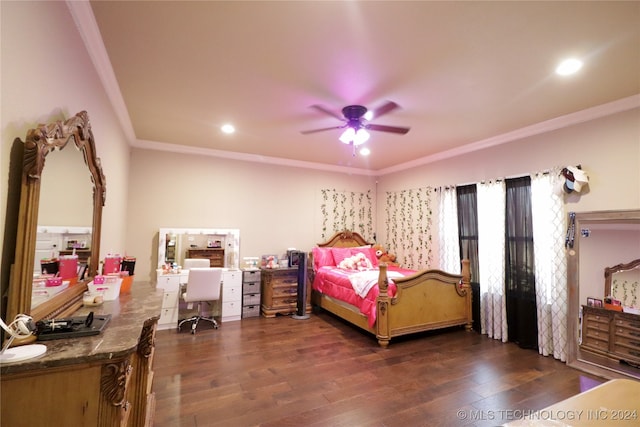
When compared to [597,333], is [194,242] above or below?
above

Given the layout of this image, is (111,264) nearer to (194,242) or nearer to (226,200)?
(194,242)

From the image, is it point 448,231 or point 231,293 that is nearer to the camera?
point 231,293

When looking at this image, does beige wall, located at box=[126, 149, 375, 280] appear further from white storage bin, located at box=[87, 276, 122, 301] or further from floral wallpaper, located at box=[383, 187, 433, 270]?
white storage bin, located at box=[87, 276, 122, 301]

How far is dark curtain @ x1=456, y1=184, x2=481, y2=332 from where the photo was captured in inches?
167

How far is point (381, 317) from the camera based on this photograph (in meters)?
3.57

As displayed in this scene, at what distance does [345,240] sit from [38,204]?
4.87 meters

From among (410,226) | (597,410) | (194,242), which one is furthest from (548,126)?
(194,242)

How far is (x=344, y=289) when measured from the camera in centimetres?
428

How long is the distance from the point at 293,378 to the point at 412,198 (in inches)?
150

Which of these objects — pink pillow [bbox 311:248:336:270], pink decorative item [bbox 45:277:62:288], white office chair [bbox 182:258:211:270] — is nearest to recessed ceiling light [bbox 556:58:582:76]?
pink decorative item [bbox 45:277:62:288]

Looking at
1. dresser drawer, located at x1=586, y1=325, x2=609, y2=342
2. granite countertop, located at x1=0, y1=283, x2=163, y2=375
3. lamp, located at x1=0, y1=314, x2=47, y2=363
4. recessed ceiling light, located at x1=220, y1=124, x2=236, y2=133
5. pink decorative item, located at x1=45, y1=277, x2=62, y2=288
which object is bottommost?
dresser drawer, located at x1=586, y1=325, x2=609, y2=342

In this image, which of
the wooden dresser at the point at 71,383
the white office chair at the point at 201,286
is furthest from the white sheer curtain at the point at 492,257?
the wooden dresser at the point at 71,383

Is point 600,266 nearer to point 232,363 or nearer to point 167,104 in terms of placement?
point 232,363

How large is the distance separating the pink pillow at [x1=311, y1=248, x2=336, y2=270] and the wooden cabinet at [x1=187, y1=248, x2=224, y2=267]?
1623 mm
